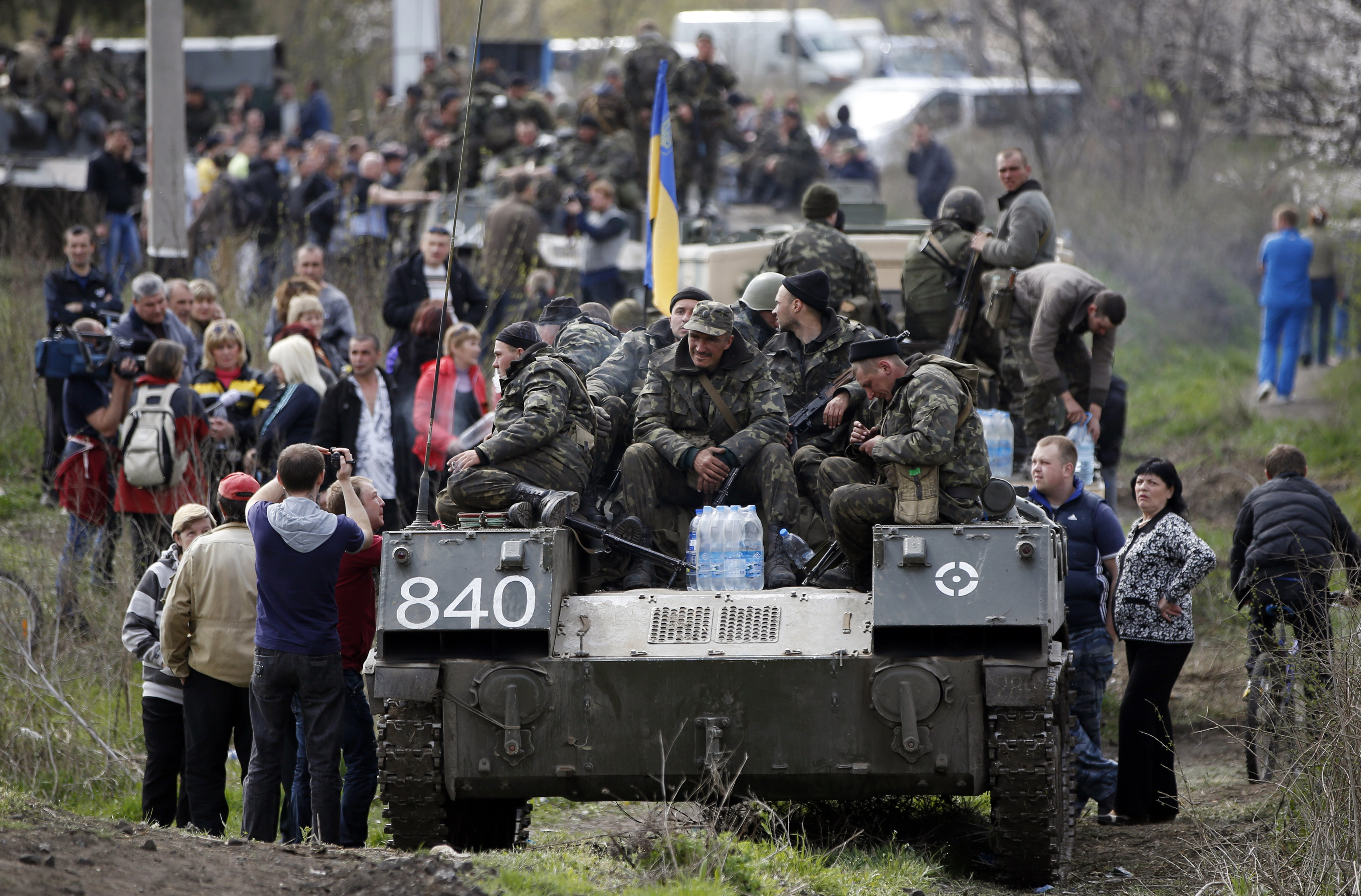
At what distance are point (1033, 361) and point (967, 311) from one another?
2.39ft

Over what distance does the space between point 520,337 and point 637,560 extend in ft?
4.02

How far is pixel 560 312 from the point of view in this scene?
33.5ft

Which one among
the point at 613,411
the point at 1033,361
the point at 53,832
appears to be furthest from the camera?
the point at 1033,361

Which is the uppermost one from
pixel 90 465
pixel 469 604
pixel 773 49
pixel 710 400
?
pixel 773 49

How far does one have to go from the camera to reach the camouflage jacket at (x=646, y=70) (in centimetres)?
1812

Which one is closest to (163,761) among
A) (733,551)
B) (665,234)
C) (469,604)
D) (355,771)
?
(355,771)

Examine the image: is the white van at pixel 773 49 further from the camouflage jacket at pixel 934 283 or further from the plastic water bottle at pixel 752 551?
the plastic water bottle at pixel 752 551

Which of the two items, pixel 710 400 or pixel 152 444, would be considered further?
pixel 152 444

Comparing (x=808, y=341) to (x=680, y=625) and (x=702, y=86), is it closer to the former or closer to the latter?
(x=680, y=625)

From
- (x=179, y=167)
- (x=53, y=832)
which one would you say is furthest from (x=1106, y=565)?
(x=179, y=167)

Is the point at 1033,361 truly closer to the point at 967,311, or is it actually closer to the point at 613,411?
the point at 967,311

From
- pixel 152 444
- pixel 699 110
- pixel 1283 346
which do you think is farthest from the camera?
pixel 699 110

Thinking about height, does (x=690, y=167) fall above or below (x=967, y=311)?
above

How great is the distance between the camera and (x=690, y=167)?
18688 mm
